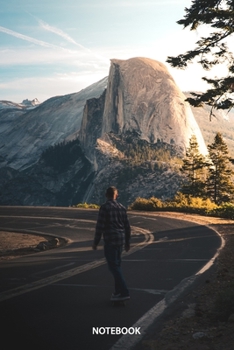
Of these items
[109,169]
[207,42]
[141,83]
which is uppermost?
[141,83]

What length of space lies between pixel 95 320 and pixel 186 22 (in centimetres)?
1499

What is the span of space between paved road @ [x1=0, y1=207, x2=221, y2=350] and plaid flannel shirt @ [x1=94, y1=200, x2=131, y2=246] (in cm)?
98

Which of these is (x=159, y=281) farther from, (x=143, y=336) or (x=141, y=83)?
(x=141, y=83)

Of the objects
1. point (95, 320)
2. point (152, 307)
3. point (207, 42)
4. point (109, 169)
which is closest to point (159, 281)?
point (152, 307)

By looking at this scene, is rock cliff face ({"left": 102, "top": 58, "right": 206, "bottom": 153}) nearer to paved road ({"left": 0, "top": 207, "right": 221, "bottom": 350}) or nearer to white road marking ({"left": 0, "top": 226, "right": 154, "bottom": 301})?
paved road ({"left": 0, "top": 207, "right": 221, "bottom": 350})

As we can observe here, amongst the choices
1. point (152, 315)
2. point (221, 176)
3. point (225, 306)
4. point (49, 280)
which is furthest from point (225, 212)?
point (225, 306)

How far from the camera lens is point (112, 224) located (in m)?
7.36

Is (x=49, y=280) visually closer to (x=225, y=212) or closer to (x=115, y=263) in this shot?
(x=115, y=263)

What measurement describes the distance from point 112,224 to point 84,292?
1.38 m

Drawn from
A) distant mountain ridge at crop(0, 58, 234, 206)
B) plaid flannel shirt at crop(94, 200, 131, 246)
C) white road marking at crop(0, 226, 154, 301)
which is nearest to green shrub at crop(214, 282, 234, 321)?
plaid flannel shirt at crop(94, 200, 131, 246)

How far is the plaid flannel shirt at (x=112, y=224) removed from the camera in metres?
7.30

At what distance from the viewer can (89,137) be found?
179250 millimetres

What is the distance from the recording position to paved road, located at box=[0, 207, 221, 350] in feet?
17.4

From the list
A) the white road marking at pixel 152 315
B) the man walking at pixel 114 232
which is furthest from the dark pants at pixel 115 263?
the white road marking at pixel 152 315
